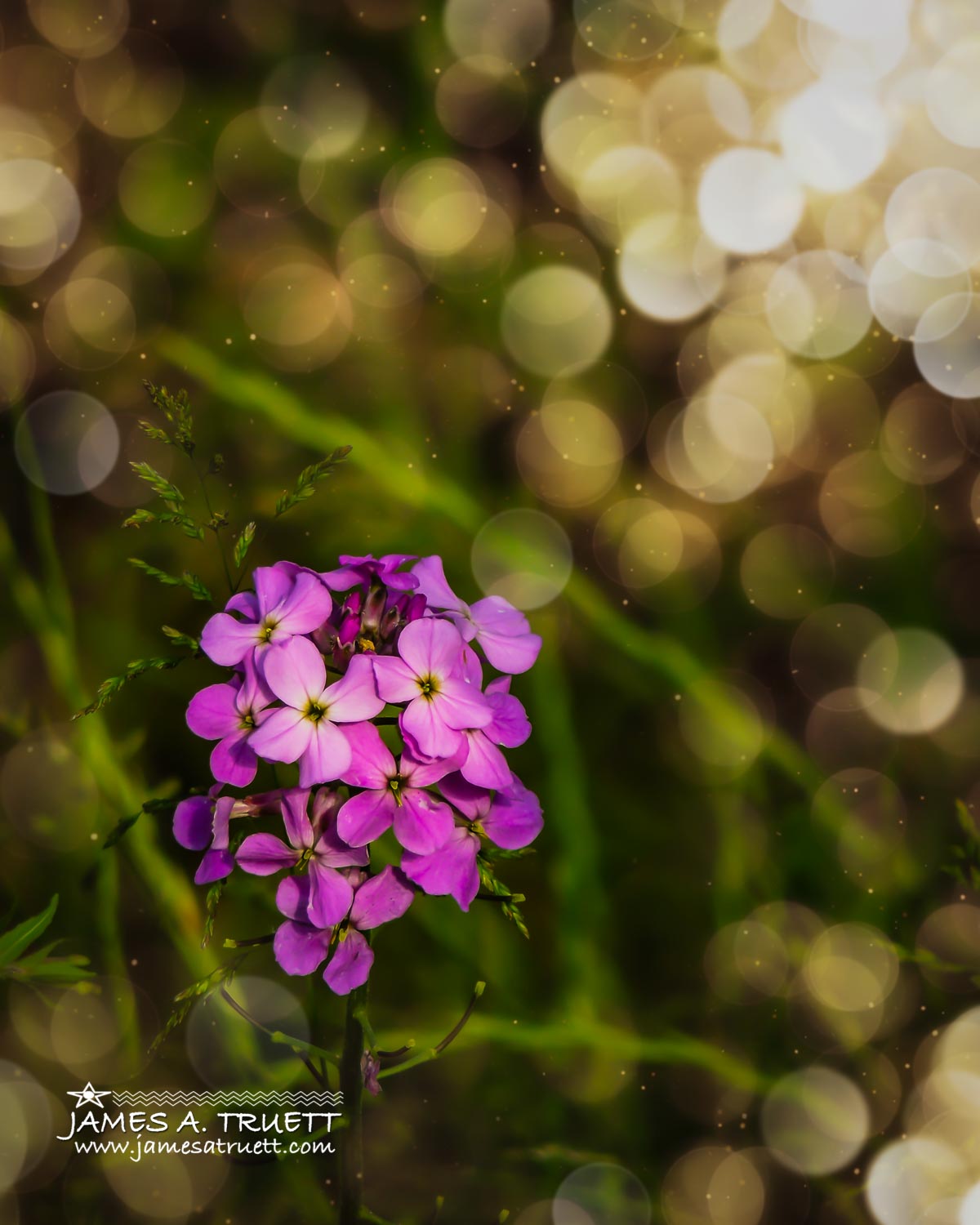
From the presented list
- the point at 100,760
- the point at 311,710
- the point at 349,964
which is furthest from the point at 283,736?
the point at 100,760

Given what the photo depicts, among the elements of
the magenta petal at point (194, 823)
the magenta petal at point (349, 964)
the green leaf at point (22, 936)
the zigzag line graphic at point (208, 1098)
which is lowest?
the zigzag line graphic at point (208, 1098)

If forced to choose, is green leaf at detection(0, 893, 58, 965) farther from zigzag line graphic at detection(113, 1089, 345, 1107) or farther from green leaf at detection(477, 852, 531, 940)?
green leaf at detection(477, 852, 531, 940)

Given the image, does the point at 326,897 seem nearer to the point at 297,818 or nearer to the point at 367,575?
the point at 297,818

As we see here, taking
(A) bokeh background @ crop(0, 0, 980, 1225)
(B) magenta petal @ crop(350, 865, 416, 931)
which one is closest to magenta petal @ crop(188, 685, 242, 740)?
(B) magenta petal @ crop(350, 865, 416, 931)

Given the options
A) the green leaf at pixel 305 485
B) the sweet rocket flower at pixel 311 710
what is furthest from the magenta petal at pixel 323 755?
the green leaf at pixel 305 485

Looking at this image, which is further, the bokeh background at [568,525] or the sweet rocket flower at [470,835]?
the bokeh background at [568,525]

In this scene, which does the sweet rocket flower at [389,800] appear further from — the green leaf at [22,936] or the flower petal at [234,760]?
the green leaf at [22,936]
